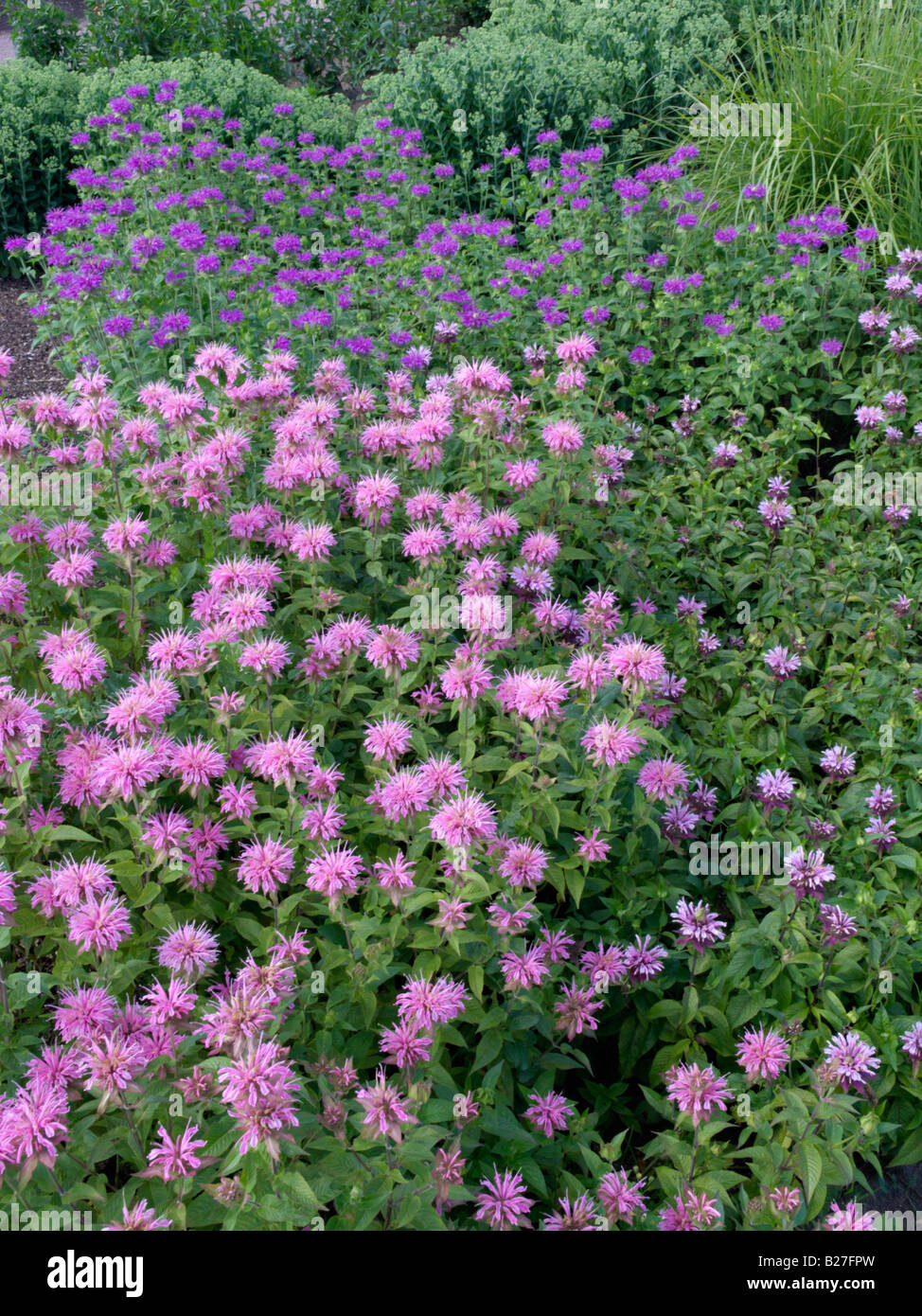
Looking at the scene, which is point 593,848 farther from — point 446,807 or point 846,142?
point 846,142

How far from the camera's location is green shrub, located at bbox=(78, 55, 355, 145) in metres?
7.12

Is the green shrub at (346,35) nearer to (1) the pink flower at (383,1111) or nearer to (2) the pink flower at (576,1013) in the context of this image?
(2) the pink flower at (576,1013)

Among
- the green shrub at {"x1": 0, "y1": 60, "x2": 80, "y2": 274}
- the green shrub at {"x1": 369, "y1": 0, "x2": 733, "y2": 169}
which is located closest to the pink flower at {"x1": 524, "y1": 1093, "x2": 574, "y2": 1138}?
the green shrub at {"x1": 369, "y1": 0, "x2": 733, "y2": 169}

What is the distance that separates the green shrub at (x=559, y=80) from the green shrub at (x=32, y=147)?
2212mm

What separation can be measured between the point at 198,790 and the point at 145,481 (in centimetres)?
105

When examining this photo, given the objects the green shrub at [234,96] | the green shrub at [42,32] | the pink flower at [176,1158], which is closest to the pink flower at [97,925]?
the pink flower at [176,1158]

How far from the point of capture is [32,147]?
744cm

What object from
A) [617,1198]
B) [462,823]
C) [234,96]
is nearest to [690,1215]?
[617,1198]

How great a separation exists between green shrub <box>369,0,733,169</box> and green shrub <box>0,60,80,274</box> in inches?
87.1

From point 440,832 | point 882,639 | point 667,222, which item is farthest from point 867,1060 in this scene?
point 667,222

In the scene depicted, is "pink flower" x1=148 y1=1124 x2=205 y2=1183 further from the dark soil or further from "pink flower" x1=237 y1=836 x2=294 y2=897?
the dark soil

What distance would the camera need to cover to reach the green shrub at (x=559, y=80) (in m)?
7.03
